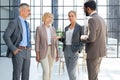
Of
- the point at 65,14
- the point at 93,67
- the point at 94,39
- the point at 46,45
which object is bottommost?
the point at 93,67

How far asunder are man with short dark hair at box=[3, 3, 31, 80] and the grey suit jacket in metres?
0.97

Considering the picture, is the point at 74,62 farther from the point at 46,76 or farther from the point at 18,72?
the point at 18,72

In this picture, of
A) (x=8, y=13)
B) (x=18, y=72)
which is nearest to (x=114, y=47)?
(x=8, y=13)

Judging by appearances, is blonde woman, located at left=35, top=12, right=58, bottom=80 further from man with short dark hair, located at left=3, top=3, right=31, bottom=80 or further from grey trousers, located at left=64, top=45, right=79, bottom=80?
man with short dark hair, located at left=3, top=3, right=31, bottom=80

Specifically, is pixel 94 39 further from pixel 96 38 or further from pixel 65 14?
pixel 65 14

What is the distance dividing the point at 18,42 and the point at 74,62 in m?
1.21

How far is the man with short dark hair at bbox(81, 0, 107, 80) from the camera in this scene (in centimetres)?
397

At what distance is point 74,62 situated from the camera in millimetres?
4926

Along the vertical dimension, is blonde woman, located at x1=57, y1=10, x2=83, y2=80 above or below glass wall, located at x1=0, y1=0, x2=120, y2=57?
below

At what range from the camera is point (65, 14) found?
48.4 feet

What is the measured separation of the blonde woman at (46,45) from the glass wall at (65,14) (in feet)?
31.3

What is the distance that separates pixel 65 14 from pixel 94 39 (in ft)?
35.6

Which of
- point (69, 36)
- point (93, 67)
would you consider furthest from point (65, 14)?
point (93, 67)

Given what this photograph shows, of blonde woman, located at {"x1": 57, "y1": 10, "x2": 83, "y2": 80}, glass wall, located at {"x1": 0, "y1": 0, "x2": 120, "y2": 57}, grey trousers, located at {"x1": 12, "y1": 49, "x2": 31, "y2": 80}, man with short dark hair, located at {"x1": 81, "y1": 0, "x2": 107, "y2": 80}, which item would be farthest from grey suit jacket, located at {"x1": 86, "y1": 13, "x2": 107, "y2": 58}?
glass wall, located at {"x1": 0, "y1": 0, "x2": 120, "y2": 57}
